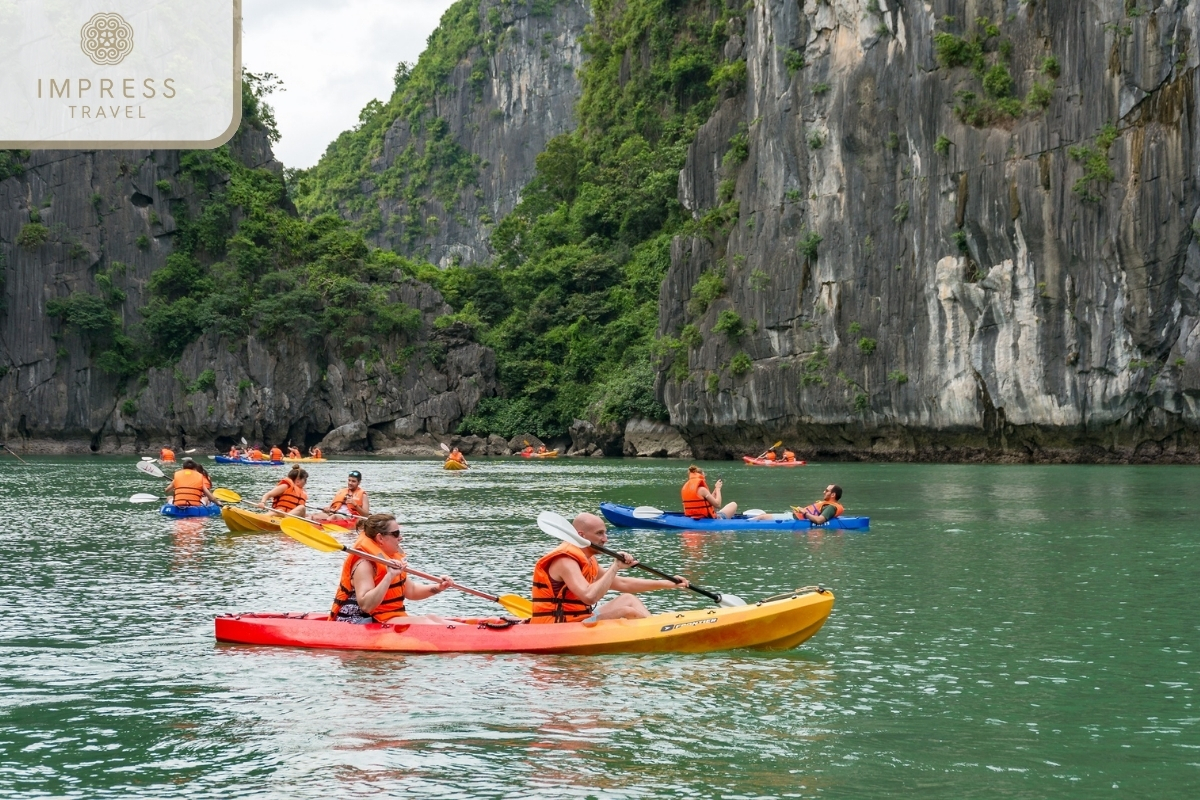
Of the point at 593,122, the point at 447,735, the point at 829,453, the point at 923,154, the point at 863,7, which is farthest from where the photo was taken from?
the point at 593,122

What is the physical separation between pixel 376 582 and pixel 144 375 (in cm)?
6886

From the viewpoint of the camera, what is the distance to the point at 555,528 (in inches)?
460

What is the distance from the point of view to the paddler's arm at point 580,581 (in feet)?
37.7

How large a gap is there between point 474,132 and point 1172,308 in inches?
3666

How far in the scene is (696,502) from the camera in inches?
953

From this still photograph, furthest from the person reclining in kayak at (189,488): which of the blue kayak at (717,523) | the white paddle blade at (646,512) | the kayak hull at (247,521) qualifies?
the white paddle blade at (646,512)

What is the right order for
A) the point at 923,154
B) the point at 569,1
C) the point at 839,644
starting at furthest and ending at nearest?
the point at 569,1
the point at 923,154
the point at 839,644

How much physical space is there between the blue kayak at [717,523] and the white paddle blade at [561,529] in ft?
39.8

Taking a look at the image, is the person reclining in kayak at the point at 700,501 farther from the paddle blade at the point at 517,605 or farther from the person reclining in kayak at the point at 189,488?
the paddle blade at the point at 517,605

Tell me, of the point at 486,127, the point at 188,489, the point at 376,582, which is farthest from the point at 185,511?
the point at 486,127

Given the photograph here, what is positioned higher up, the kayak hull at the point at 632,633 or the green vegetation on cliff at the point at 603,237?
the green vegetation on cliff at the point at 603,237

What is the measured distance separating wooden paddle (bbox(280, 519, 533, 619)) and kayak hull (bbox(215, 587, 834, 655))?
63cm

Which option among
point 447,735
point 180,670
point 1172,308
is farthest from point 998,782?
point 1172,308

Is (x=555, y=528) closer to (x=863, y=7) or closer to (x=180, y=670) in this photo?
(x=180, y=670)
